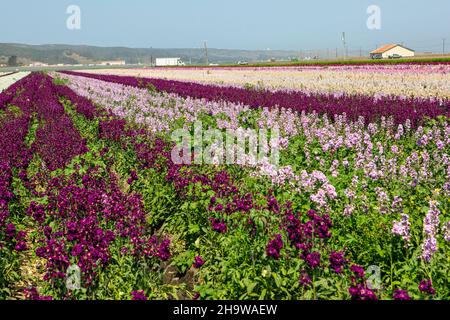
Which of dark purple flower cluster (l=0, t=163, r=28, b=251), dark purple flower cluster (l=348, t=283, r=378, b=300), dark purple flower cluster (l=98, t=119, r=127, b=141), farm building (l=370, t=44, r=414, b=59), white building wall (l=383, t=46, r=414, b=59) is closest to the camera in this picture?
dark purple flower cluster (l=348, t=283, r=378, b=300)

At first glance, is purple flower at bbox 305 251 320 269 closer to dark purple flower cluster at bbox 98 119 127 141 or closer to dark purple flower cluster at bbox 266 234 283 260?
dark purple flower cluster at bbox 266 234 283 260

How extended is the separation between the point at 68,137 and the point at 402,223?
7465 mm

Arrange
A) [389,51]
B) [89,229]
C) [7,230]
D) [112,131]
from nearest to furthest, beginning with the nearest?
[89,229]
[7,230]
[112,131]
[389,51]

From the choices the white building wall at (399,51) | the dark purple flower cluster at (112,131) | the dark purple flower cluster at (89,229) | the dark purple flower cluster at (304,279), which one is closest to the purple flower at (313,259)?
the dark purple flower cluster at (304,279)

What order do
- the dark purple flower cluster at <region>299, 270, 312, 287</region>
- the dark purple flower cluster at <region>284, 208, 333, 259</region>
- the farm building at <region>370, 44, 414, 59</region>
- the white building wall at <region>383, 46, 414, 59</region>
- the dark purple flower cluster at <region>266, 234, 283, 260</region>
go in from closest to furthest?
the dark purple flower cluster at <region>299, 270, 312, 287</region>, the dark purple flower cluster at <region>266, 234, 283, 260</region>, the dark purple flower cluster at <region>284, 208, 333, 259</region>, the farm building at <region>370, 44, 414, 59</region>, the white building wall at <region>383, 46, 414, 59</region>

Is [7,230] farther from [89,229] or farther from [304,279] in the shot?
[304,279]

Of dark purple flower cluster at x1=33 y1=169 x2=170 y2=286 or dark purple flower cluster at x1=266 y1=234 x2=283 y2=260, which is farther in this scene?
dark purple flower cluster at x1=33 y1=169 x2=170 y2=286

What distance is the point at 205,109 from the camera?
47.7 feet

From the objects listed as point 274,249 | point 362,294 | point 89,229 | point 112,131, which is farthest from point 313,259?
point 112,131

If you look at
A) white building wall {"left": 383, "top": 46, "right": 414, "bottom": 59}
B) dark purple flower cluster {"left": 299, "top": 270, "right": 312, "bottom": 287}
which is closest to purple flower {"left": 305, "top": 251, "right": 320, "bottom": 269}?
dark purple flower cluster {"left": 299, "top": 270, "right": 312, "bottom": 287}

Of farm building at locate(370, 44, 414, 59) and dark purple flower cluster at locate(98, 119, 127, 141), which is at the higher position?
farm building at locate(370, 44, 414, 59)
